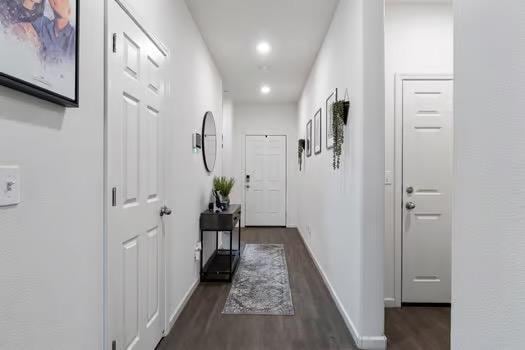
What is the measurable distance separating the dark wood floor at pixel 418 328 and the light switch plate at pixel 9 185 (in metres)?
2.23

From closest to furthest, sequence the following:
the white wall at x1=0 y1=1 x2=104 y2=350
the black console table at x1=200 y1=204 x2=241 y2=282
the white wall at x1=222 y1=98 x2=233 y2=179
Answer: the white wall at x1=0 y1=1 x2=104 y2=350 < the black console table at x1=200 y1=204 x2=241 y2=282 < the white wall at x1=222 y1=98 x2=233 y2=179

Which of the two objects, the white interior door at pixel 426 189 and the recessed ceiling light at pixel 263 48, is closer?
the white interior door at pixel 426 189

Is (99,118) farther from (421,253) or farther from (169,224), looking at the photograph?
(421,253)

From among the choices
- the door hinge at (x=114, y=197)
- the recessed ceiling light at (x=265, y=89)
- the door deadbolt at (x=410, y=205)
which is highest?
the recessed ceiling light at (x=265, y=89)

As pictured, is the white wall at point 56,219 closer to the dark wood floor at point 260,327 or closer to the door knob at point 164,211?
the door knob at point 164,211

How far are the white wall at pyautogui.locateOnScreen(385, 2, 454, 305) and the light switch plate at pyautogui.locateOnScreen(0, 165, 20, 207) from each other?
258 cm

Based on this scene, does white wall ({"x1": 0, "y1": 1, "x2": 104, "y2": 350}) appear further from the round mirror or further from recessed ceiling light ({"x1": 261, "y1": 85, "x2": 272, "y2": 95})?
recessed ceiling light ({"x1": 261, "y1": 85, "x2": 272, "y2": 95})

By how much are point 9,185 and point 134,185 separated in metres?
0.82

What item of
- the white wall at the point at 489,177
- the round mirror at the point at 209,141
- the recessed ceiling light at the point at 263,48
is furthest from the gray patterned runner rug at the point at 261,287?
the recessed ceiling light at the point at 263,48

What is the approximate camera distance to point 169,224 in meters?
2.25

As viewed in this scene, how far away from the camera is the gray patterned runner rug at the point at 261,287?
259cm

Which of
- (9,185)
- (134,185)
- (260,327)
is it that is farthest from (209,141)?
(9,185)

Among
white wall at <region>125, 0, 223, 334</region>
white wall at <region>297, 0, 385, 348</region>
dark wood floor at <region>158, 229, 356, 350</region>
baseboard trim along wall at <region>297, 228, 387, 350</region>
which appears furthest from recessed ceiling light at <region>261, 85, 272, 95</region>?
baseboard trim along wall at <region>297, 228, 387, 350</region>

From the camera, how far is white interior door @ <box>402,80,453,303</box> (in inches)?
106
